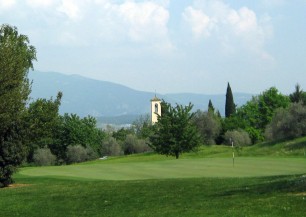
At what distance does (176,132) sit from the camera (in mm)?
57812

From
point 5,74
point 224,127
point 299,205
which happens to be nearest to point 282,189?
point 299,205

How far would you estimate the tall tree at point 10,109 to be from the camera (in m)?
32.8

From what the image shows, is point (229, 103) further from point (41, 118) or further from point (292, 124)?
point (41, 118)

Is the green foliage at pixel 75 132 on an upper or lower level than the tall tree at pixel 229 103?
lower

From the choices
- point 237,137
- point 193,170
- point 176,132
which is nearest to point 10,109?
point 193,170

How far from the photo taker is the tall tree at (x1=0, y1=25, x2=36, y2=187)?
32.8 meters

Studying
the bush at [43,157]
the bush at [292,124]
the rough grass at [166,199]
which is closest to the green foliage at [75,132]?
the bush at [43,157]

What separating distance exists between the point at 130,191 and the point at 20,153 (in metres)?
11.8

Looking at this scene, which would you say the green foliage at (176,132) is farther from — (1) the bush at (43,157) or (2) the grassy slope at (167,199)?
(1) the bush at (43,157)

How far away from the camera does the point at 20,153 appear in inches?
1303

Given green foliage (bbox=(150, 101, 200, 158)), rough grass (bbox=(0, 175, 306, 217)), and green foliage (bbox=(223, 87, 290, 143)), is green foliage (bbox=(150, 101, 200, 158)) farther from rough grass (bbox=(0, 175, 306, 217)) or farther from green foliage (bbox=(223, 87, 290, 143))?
green foliage (bbox=(223, 87, 290, 143))

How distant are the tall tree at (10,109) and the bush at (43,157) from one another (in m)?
70.5

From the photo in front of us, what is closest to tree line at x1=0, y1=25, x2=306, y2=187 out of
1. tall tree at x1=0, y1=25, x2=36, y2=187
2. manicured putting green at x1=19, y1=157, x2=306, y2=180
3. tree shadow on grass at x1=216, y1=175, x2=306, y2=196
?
tall tree at x1=0, y1=25, x2=36, y2=187

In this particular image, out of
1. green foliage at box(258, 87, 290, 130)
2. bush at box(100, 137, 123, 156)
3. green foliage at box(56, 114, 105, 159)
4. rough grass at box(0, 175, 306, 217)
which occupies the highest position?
green foliage at box(258, 87, 290, 130)
